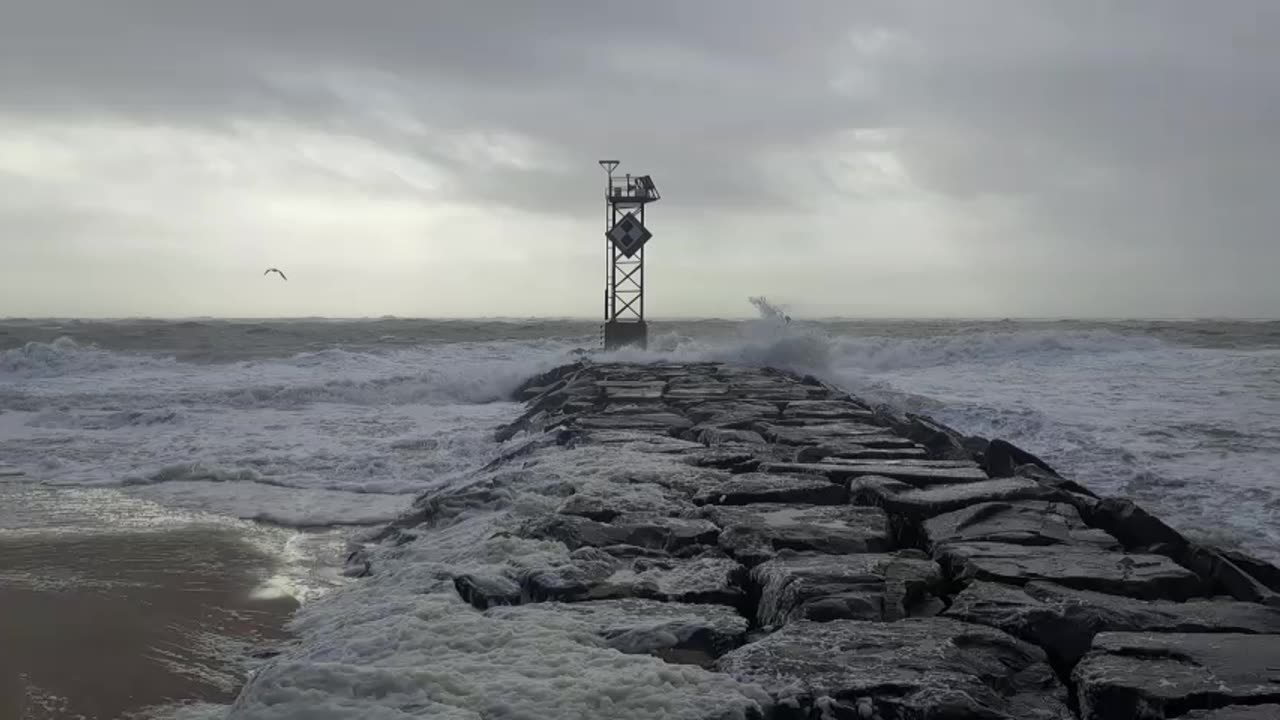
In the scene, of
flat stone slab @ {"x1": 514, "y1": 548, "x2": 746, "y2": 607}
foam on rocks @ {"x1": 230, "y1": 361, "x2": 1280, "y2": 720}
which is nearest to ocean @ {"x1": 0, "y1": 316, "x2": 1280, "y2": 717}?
foam on rocks @ {"x1": 230, "y1": 361, "x2": 1280, "y2": 720}

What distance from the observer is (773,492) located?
13.2ft

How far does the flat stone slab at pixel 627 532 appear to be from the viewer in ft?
11.2

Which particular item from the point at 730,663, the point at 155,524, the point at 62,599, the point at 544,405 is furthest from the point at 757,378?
the point at 730,663

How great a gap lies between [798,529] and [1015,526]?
0.83 m

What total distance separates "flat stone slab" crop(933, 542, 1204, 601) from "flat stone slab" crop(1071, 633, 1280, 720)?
0.46 m

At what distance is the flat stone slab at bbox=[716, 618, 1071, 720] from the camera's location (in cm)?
203

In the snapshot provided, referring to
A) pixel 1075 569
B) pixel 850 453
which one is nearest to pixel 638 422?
pixel 850 453

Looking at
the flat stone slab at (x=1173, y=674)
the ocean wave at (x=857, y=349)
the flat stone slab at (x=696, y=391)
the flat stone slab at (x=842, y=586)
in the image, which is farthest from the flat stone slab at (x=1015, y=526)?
the ocean wave at (x=857, y=349)

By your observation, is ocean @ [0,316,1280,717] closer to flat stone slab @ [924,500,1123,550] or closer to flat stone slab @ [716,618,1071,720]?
flat stone slab @ [716,618,1071,720]

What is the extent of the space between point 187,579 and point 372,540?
1070 millimetres

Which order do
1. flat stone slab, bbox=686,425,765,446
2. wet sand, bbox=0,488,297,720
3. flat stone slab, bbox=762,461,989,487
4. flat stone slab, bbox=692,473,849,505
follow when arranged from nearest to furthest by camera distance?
wet sand, bbox=0,488,297,720, flat stone slab, bbox=692,473,849,505, flat stone slab, bbox=762,461,989,487, flat stone slab, bbox=686,425,765,446

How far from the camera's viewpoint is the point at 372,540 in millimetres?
5340

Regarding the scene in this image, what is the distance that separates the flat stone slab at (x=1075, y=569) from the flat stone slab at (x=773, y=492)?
856 mm

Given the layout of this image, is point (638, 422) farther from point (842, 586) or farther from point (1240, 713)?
point (1240, 713)
